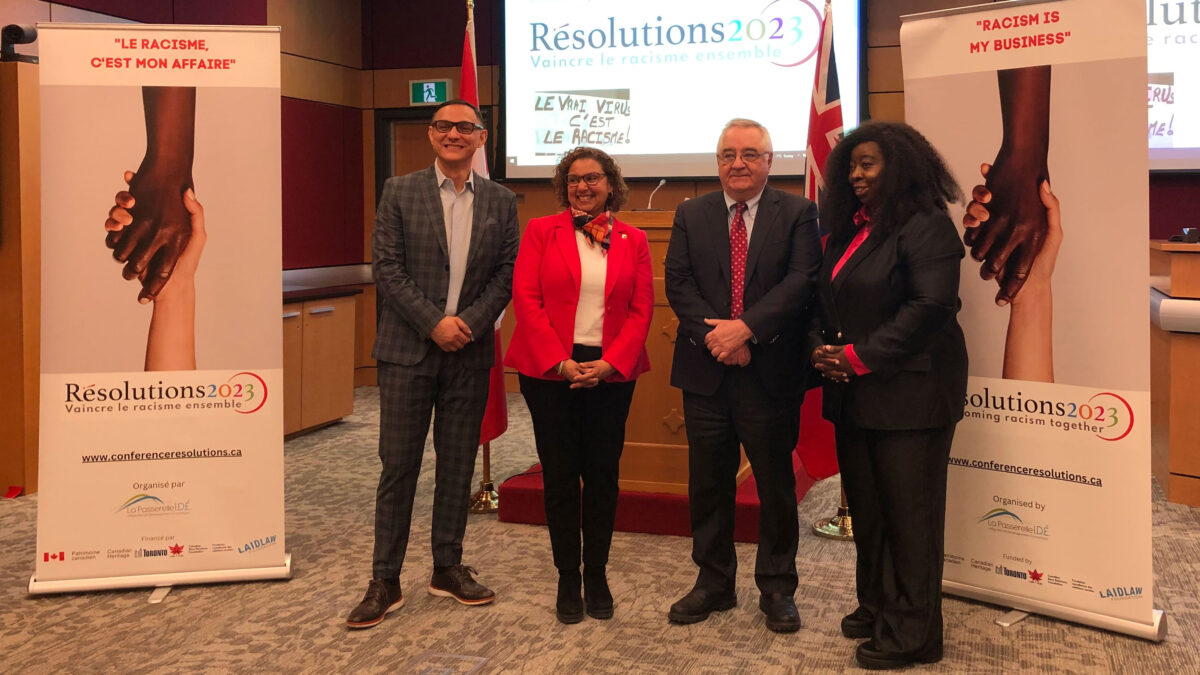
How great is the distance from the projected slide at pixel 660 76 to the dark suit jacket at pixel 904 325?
13.1 ft

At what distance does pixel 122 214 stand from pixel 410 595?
1754 millimetres

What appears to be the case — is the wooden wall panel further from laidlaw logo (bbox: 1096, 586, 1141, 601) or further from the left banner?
laidlaw logo (bbox: 1096, 586, 1141, 601)

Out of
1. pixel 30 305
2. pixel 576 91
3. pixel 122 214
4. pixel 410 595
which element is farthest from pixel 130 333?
pixel 576 91

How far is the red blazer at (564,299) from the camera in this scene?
3.04 metres

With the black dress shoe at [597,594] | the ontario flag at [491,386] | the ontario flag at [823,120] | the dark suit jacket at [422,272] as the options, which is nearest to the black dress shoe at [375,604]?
the black dress shoe at [597,594]

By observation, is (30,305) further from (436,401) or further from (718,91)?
(718,91)

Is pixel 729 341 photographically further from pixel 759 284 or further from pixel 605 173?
pixel 605 173

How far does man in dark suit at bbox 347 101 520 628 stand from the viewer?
10.4 feet

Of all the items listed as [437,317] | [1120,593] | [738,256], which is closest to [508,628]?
[437,317]

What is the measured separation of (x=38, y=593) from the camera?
3.39 meters

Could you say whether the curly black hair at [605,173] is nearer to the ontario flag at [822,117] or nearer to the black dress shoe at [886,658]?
the ontario flag at [822,117]

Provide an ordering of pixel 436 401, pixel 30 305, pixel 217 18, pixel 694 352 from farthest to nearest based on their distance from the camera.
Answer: pixel 217 18, pixel 30 305, pixel 436 401, pixel 694 352

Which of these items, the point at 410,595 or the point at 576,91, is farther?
the point at 576,91

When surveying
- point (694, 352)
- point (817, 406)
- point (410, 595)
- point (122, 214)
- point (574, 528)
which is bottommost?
point (410, 595)
